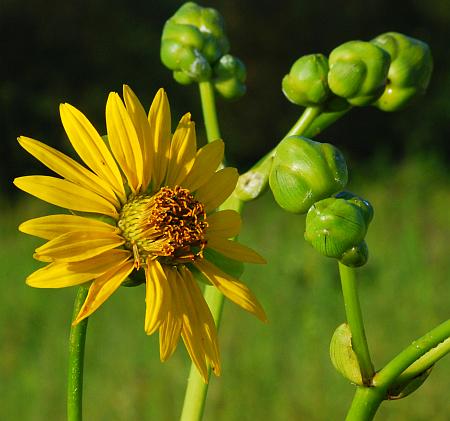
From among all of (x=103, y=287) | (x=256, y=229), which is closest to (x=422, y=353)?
(x=103, y=287)

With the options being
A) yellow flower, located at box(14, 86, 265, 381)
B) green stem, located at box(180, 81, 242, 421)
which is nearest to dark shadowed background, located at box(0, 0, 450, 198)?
green stem, located at box(180, 81, 242, 421)

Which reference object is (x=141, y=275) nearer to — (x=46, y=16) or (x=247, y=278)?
(x=247, y=278)

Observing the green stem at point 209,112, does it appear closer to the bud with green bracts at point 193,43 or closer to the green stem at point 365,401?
the bud with green bracts at point 193,43

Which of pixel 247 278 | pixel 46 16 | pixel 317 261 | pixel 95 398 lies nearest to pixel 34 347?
pixel 95 398

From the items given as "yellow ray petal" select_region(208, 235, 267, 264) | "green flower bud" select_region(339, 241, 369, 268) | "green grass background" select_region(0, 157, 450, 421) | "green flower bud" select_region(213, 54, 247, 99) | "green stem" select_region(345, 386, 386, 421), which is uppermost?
"green flower bud" select_region(213, 54, 247, 99)

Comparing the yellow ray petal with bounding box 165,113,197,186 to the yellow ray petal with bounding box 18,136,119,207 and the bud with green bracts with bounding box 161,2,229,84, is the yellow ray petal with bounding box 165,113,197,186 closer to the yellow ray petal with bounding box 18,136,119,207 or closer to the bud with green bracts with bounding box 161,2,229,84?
the yellow ray petal with bounding box 18,136,119,207

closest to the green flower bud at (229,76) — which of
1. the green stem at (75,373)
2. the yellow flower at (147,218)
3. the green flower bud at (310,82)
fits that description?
the green flower bud at (310,82)
